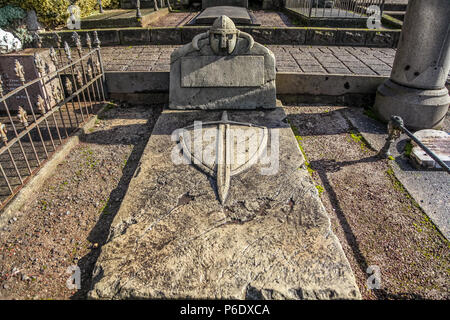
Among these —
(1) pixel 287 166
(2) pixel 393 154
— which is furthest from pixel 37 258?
(2) pixel 393 154

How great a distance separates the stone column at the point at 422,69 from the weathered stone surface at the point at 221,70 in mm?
2065

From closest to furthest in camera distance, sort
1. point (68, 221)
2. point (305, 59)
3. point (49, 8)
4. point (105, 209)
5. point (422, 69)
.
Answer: point (68, 221)
point (105, 209)
point (422, 69)
point (305, 59)
point (49, 8)

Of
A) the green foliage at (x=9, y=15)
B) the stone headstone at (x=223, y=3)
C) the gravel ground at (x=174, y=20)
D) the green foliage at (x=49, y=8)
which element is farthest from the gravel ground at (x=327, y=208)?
the green foliage at (x=9, y=15)

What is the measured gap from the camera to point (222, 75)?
4.59 m

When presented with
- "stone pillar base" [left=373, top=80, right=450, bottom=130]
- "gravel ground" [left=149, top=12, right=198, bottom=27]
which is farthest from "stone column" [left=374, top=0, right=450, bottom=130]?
"gravel ground" [left=149, top=12, right=198, bottom=27]

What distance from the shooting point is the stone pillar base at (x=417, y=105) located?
429cm

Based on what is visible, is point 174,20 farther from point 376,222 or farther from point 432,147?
point 376,222

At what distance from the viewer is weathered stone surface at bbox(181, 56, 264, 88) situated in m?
4.57

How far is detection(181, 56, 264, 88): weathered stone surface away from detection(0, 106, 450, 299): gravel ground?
3.84 ft

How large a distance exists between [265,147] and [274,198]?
91 cm

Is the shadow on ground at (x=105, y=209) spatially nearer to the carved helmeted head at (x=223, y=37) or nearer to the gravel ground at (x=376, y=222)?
the carved helmeted head at (x=223, y=37)

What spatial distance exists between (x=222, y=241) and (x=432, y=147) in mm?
3269

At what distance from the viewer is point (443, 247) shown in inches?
104

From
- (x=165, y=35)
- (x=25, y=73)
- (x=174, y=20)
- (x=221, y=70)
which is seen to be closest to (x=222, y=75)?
(x=221, y=70)
